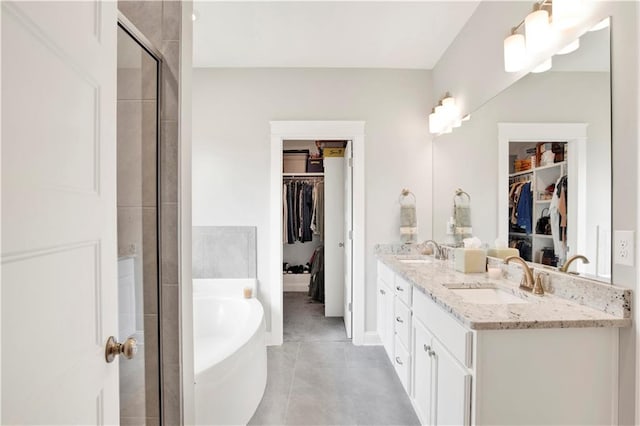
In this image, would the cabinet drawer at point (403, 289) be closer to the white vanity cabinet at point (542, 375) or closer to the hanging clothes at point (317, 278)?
the white vanity cabinet at point (542, 375)

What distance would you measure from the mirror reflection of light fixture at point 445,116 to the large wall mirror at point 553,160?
0.31 meters

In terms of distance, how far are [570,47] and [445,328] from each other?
1380 mm

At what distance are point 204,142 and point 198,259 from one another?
1142 mm

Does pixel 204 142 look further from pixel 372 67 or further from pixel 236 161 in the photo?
pixel 372 67

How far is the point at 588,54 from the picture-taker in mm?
1360

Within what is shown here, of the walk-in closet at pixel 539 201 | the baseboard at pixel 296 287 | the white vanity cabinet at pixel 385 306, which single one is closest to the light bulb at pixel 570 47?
the walk-in closet at pixel 539 201

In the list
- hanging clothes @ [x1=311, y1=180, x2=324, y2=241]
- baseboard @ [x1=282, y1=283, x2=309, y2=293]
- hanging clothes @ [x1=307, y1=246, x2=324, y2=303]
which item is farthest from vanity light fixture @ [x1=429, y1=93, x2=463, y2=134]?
baseboard @ [x1=282, y1=283, x2=309, y2=293]

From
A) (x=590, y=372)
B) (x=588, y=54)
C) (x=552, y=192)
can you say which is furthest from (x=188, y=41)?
(x=590, y=372)

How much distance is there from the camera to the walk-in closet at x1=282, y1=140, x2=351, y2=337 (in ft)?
12.8

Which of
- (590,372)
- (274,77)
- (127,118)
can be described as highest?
(274,77)

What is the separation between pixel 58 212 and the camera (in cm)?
64

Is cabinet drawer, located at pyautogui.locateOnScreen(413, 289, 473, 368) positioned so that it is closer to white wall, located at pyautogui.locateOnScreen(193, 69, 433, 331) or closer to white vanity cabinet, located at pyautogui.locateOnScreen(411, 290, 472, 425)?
white vanity cabinet, located at pyautogui.locateOnScreen(411, 290, 472, 425)

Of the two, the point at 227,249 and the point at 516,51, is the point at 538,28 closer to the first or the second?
the point at 516,51

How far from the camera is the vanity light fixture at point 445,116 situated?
2715 mm
